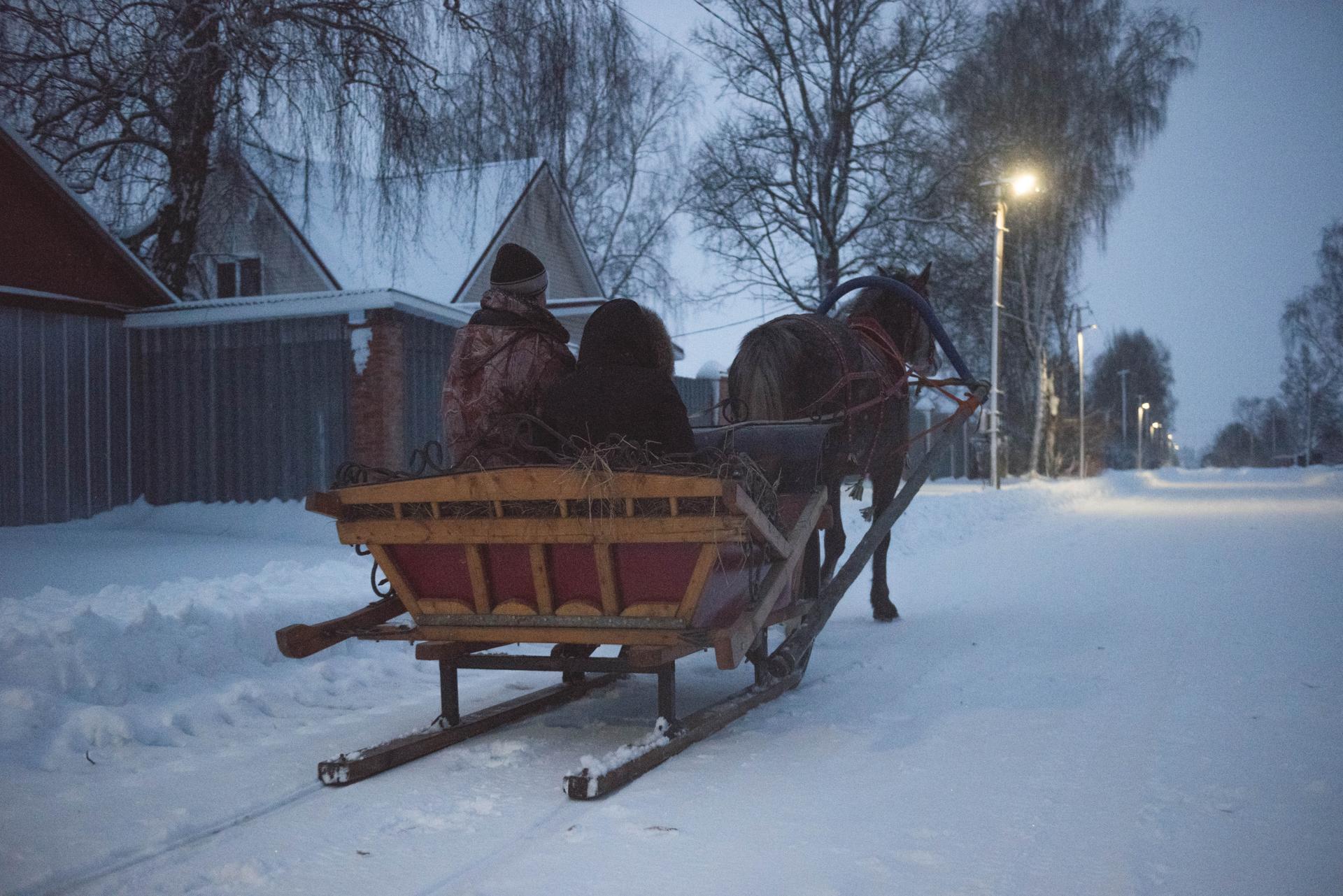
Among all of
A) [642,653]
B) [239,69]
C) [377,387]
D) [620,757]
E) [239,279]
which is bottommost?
[620,757]

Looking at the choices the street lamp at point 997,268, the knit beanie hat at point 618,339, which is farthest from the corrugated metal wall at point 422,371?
the street lamp at point 997,268

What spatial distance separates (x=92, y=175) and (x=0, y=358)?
6.86 ft

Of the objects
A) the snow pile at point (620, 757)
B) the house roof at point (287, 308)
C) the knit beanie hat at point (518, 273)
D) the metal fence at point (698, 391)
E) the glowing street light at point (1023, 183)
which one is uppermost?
the glowing street light at point (1023, 183)

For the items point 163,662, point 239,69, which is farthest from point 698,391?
point 163,662

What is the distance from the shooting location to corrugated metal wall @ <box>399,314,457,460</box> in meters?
11.9

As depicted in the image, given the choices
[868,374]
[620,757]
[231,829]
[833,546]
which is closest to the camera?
[231,829]

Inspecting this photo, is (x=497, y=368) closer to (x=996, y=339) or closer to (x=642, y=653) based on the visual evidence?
(x=642, y=653)

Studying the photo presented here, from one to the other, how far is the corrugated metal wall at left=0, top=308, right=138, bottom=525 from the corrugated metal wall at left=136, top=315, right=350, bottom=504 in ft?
1.10

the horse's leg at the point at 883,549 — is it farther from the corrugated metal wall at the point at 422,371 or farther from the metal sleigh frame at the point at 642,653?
the corrugated metal wall at the point at 422,371

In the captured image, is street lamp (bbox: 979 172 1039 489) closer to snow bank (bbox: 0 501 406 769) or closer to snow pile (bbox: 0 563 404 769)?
snow bank (bbox: 0 501 406 769)

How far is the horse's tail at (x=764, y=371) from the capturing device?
5871 mm

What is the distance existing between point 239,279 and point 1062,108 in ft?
69.6

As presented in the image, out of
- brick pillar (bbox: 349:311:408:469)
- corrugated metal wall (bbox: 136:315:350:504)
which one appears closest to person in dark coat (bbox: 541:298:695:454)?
brick pillar (bbox: 349:311:408:469)

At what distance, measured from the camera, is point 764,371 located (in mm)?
5898
